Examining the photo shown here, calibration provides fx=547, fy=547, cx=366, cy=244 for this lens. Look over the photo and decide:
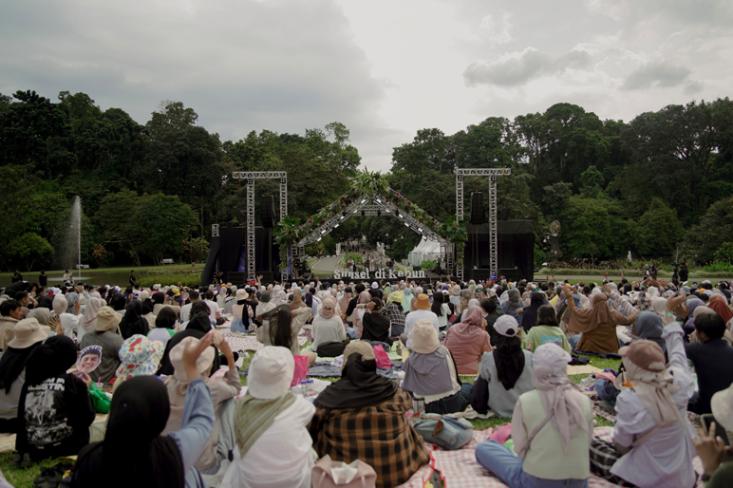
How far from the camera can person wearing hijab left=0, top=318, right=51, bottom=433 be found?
4.15 metres

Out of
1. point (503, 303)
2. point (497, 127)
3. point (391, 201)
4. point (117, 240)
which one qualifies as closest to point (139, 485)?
point (503, 303)

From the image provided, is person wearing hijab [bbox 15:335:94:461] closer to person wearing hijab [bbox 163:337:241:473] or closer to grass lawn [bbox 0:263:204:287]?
person wearing hijab [bbox 163:337:241:473]

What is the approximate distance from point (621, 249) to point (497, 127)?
20.9 m

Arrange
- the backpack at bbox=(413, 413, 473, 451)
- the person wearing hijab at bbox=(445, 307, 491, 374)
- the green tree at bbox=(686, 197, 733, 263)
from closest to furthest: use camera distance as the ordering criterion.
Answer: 1. the backpack at bbox=(413, 413, 473, 451)
2. the person wearing hijab at bbox=(445, 307, 491, 374)
3. the green tree at bbox=(686, 197, 733, 263)

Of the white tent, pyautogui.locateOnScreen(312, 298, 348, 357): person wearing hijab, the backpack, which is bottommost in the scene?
the backpack

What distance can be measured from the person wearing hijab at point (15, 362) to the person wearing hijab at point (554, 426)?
355 cm

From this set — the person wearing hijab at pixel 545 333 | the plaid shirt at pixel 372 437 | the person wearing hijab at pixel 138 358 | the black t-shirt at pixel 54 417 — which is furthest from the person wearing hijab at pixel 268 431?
the person wearing hijab at pixel 545 333

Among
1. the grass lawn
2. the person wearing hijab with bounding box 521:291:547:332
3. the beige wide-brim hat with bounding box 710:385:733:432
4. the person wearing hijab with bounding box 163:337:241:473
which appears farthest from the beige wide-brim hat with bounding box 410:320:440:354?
the grass lawn

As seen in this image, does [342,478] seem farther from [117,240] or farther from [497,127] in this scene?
[497,127]

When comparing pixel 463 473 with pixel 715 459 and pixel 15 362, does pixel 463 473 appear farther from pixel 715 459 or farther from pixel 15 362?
pixel 15 362

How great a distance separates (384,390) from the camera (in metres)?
3.50

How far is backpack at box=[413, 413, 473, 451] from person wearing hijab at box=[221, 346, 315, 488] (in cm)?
156

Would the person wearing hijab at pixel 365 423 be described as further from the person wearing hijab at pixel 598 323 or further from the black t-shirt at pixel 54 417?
the person wearing hijab at pixel 598 323

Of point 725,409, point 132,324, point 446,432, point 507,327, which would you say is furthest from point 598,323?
point 132,324
